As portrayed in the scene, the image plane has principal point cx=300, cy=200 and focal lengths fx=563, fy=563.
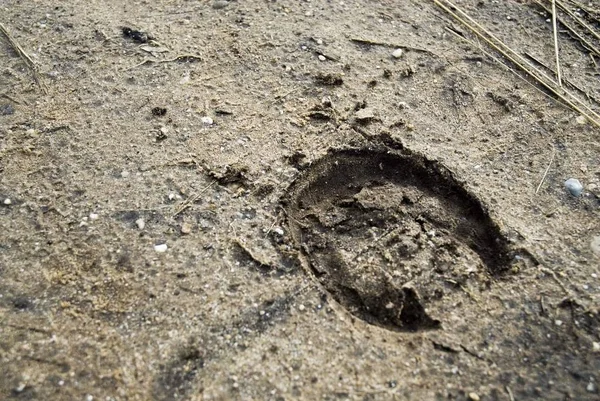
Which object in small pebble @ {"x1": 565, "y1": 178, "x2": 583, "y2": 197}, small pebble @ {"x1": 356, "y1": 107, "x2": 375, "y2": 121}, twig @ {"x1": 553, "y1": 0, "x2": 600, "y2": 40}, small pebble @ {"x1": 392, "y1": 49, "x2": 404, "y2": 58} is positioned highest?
twig @ {"x1": 553, "y1": 0, "x2": 600, "y2": 40}

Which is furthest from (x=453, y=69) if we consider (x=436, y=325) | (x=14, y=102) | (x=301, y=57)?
(x=14, y=102)

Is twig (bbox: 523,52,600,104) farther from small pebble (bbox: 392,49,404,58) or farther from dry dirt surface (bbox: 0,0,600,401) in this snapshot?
small pebble (bbox: 392,49,404,58)

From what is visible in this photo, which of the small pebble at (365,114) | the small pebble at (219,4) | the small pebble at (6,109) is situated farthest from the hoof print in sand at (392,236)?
the small pebble at (6,109)

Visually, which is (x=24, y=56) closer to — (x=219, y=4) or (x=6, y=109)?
(x=6, y=109)

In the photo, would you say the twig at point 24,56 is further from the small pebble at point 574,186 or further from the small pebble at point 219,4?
the small pebble at point 574,186

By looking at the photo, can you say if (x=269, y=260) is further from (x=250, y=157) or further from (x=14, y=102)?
(x=14, y=102)

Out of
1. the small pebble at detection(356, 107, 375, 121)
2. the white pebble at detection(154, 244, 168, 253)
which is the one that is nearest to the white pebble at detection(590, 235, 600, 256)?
the small pebble at detection(356, 107, 375, 121)
